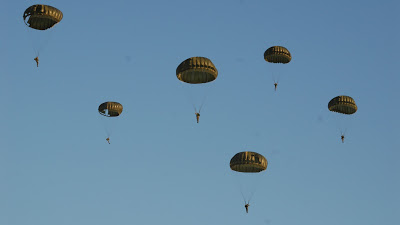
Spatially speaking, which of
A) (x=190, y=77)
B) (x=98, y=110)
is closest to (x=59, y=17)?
(x=190, y=77)

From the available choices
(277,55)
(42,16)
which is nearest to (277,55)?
(277,55)

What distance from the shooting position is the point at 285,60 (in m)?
92.2

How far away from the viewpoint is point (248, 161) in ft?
261

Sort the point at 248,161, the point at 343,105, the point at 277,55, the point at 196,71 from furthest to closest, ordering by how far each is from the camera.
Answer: the point at 343,105, the point at 277,55, the point at 248,161, the point at 196,71

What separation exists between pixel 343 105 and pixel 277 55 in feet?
35.2

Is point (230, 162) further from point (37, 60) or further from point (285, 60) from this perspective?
point (37, 60)

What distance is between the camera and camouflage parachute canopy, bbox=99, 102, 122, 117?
326 ft

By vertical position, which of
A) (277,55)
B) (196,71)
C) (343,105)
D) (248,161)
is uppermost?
(277,55)

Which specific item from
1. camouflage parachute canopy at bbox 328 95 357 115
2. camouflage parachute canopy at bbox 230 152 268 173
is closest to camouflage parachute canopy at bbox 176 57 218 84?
camouflage parachute canopy at bbox 230 152 268 173

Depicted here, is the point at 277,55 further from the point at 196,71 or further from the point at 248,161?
the point at 196,71

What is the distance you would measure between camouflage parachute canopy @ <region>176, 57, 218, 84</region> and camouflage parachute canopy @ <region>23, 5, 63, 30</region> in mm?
15936

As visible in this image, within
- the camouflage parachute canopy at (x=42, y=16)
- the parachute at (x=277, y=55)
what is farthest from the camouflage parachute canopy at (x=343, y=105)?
the camouflage parachute canopy at (x=42, y=16)

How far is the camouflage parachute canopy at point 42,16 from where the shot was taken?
78.9m

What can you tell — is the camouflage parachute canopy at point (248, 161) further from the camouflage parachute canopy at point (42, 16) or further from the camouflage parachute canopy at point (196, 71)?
the camouflage parachute canopy at point (42, 16)
